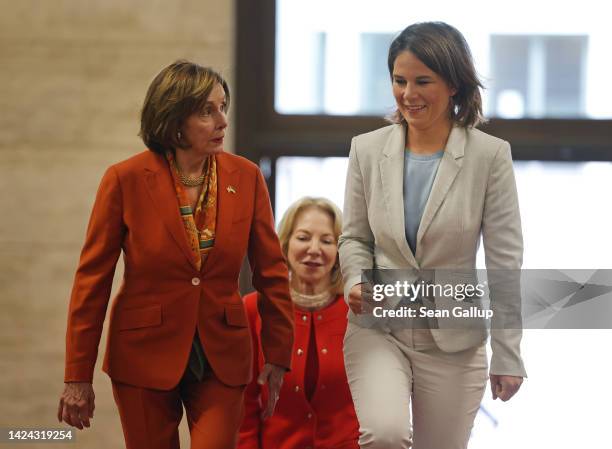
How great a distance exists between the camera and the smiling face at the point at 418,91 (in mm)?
3164

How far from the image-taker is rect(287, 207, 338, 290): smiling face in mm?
3934

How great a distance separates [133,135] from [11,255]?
0.81m

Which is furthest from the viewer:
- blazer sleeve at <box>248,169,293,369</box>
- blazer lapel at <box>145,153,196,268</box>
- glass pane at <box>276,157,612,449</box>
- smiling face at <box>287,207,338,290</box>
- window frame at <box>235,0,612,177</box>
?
window frame at <box>235,0,612,177</box>

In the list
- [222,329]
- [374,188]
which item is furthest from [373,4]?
[222,329]

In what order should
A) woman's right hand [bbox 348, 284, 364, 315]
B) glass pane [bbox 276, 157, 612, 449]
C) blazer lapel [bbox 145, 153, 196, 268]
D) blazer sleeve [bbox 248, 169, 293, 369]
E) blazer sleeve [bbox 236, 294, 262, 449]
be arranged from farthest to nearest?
1. glass pane [bbox 276, 157, 612, 449]
2. blazer sleeve [bbox 236, 294, 262, 449]
3. blazer sleeve [bbox 248, 169, 293, 369]
4. woman's right hand [bbox 348, 284, 364, 315]
5. blazer lapel [bbox 145, 153, 196, 268]

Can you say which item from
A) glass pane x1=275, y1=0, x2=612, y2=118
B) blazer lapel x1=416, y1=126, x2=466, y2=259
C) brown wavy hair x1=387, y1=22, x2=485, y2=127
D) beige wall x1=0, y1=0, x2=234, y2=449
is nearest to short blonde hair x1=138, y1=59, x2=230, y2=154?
brown wavy hair x1=387, y1=22, x2=485, y2=127

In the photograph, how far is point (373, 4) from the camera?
504cm

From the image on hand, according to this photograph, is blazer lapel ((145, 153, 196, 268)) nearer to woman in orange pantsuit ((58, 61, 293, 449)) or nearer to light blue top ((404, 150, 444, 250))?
woman in orange pantsuit ((58, 61, 293, 449))

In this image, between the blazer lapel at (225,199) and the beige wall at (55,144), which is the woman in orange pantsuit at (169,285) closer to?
the blazer lapel at (225,199)

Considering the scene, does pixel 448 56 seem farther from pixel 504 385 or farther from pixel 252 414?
pixel 252 414

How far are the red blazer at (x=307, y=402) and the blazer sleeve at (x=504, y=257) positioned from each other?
0.81 meters

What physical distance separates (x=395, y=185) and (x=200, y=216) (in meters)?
0.60

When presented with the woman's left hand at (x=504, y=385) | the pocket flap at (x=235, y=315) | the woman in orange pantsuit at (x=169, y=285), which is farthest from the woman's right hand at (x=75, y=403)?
the woman's left hand at (x=504, y=385)

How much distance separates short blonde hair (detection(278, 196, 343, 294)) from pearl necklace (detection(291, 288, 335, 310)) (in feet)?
0.11
